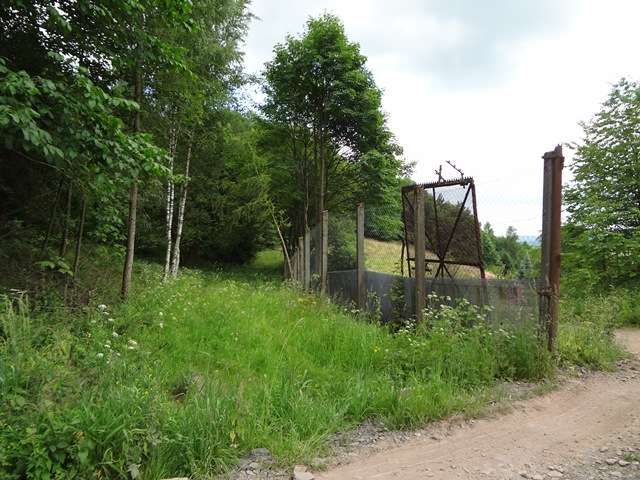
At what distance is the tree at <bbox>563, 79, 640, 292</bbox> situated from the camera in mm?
8508

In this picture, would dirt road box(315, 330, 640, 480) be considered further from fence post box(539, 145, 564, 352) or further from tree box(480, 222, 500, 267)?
tree box(480, 222, 500, 267)

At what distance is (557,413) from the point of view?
10.3ft

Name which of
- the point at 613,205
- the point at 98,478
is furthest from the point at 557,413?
the point at 613,205

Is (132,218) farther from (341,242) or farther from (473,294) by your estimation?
(473,294)

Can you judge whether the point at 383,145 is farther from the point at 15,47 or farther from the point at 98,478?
the point at 98,478

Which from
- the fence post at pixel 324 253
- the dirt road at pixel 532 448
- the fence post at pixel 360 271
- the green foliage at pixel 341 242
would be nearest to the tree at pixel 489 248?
the fence post at pixel 360 271

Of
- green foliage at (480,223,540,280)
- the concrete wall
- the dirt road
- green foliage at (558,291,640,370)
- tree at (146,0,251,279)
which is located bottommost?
the dirt road

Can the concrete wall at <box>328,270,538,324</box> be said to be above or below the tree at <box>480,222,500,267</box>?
below

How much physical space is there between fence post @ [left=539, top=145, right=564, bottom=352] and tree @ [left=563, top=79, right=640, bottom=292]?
541 cm

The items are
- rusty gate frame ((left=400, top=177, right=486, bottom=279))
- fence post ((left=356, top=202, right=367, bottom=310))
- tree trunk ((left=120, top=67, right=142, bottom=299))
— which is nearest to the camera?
rusty gate frame ((left=400, top=177, right=486, bottom=279))

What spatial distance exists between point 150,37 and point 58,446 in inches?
180

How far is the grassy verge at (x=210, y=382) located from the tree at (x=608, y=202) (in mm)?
5468

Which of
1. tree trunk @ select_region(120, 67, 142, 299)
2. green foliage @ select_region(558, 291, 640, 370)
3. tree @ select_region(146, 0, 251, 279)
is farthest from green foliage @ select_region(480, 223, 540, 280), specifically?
tree trunk @ select_region(120, 67, 142, 299)

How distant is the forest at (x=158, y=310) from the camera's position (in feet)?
8.05
